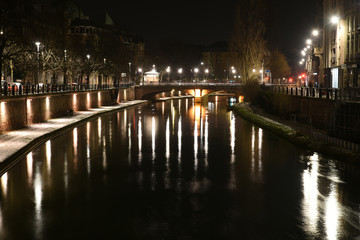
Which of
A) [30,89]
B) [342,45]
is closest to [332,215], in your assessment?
[30,89]

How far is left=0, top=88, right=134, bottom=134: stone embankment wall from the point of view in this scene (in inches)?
1410

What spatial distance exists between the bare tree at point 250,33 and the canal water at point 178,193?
36.1 m

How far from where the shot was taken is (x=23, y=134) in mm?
34469

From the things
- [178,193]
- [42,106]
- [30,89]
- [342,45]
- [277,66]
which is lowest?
[178,193]

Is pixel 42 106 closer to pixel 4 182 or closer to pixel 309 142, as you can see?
pixel 4 182

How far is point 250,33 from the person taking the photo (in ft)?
Answer: 225

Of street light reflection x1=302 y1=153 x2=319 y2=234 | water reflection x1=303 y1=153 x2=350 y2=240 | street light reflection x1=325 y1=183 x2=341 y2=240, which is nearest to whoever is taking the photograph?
street light reflection x1=325 y1=183 x2=341 y2=240

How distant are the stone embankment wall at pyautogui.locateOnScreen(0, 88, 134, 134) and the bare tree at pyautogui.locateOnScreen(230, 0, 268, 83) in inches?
857

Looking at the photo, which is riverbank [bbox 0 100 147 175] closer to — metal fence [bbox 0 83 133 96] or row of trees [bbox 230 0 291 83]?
metal fence [bbox 0 83 133 96]

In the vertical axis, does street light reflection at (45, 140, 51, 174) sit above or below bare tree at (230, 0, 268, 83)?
below

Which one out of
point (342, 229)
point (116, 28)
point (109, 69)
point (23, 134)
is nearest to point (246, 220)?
point (342, 229)

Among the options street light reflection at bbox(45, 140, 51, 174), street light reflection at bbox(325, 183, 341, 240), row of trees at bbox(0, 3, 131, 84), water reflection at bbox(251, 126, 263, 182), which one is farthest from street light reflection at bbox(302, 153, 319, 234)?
row of trees at bbox(0, 3, 131, 84)

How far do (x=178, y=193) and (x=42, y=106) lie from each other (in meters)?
29.3

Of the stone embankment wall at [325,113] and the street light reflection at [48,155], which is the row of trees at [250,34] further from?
the street light reflection at [48,155]
